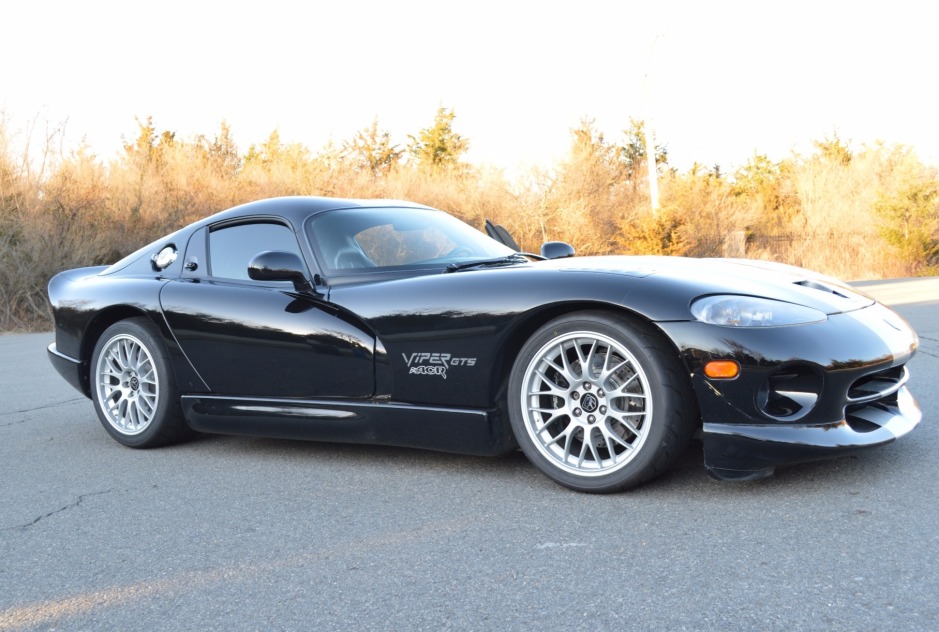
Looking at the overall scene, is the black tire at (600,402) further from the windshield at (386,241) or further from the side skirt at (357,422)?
the windshield at (386,241)

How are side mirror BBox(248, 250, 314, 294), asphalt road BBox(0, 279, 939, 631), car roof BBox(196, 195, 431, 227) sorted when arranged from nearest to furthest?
asphalt road BBox(0, 279, 939, 631) < side mirror BBox(248, 250, 314, 294) < car roof BBox(196, 195, 431, 227)

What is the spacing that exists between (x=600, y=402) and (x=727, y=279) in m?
0.76

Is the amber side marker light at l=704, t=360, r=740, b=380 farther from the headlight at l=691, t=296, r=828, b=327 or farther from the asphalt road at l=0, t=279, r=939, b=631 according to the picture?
the asphalt road at l=0, t=279, r=939, b=631

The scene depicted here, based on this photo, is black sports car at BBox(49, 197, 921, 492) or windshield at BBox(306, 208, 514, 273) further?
windshield at BBox(306, 208, 514, 273)

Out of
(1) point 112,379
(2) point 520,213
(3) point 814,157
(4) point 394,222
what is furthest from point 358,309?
(3) point 814,157

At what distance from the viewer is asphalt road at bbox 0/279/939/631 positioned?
98.1 inches

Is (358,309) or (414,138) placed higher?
(414,138)

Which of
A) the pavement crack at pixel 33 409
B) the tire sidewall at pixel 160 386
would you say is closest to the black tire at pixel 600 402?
the tire sidewall at pixel 160 386

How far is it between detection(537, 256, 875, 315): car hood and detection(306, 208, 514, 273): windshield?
773mm

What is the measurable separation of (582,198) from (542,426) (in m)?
28.4

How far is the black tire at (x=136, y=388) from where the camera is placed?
4980mm

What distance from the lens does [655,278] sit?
359 cm

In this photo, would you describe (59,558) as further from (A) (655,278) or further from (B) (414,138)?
(B) (414,138)

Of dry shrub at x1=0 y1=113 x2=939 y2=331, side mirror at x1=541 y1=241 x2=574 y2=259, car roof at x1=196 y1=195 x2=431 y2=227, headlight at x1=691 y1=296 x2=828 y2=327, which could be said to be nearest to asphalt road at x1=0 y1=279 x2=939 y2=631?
headlight at x1=691 y1=296 x2=828 y2=327
